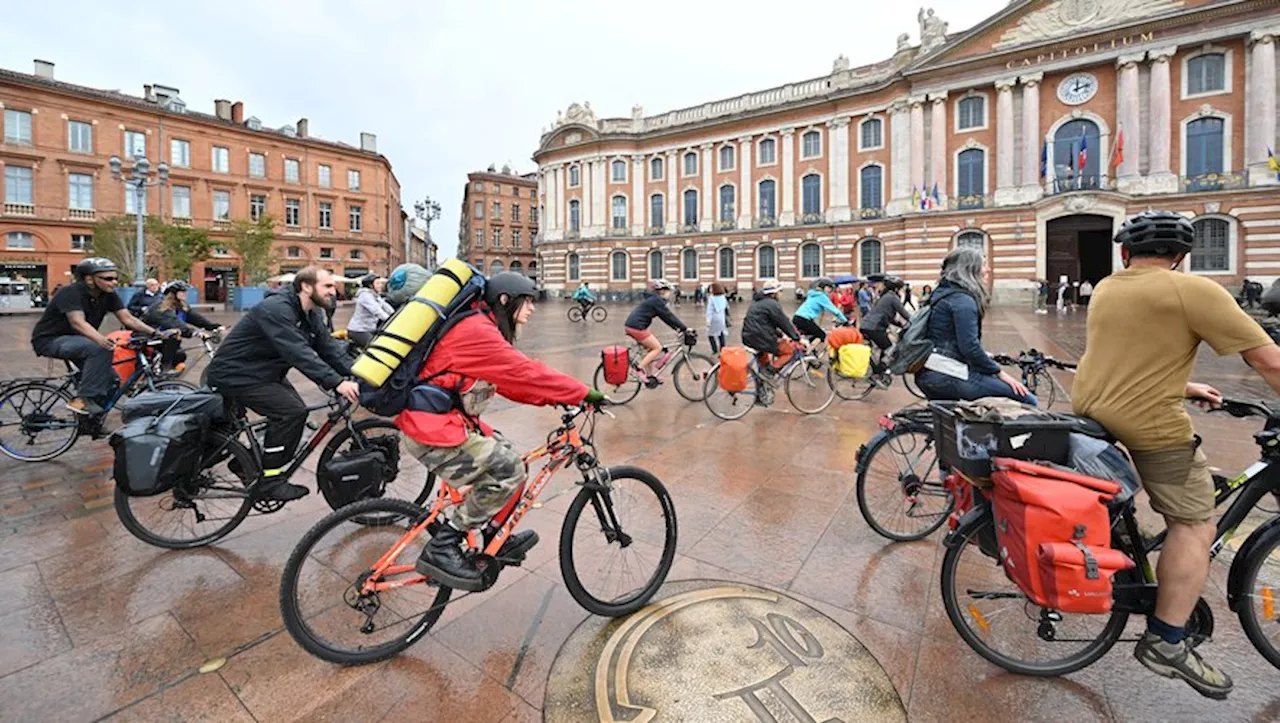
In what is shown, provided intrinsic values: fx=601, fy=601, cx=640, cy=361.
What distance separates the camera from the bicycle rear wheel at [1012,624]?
2.55 meters

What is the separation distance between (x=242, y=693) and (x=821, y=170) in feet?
144

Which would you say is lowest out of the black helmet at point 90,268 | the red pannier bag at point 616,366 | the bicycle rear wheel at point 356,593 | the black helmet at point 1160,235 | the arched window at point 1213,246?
the bicycle rear wheel at point 356,593

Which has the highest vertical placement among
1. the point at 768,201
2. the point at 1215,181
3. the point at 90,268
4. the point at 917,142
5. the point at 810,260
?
the point at 917,142

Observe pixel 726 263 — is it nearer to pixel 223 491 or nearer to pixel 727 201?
pixel 727 201

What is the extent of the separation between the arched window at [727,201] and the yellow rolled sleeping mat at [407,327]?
147 ft

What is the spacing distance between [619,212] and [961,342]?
158 feet

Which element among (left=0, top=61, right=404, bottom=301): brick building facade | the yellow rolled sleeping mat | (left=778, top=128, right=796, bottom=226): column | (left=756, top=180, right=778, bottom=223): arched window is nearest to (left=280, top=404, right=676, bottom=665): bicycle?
the yellow rolled sleeping mat

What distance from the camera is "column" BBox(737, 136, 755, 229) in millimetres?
44312

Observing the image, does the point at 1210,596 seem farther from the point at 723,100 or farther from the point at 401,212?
the point at 401,212

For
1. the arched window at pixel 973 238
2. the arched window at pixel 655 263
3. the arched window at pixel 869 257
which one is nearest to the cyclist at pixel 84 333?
the arched window at pixel 973 238

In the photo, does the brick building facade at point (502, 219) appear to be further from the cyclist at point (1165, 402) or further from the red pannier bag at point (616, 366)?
the cyclist at point (1165, 402)

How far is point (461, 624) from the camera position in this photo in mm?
2984

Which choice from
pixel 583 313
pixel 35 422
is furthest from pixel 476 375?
pixel 583 313

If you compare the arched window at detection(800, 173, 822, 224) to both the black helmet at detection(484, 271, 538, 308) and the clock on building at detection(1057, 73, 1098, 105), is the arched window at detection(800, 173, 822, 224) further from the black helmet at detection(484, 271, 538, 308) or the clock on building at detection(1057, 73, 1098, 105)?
the black helmet at detection(484, 271, 538, 308)
